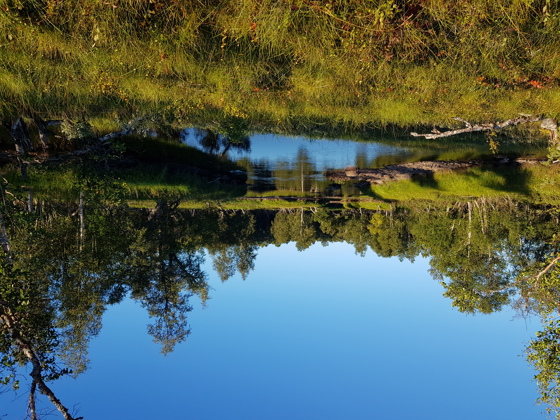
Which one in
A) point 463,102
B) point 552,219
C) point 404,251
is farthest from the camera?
point 404,251

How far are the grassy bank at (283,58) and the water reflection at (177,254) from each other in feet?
13.6

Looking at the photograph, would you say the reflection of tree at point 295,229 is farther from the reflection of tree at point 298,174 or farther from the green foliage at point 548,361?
the green foliage at point 548,361

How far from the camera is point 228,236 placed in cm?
A: 2286

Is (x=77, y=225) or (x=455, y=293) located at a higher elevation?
(x=77, y=225)

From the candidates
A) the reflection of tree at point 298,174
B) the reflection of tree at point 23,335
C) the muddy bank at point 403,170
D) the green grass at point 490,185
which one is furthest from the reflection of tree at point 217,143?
the reflection of tree at point 23,335

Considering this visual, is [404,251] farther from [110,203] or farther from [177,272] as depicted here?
[110,203]

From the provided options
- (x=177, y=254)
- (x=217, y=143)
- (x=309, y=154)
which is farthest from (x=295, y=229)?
(x=177, y=254)

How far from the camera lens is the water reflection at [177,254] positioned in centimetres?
1134

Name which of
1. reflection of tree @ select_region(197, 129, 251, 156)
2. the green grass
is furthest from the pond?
the green grass

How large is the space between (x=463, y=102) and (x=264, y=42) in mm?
8115

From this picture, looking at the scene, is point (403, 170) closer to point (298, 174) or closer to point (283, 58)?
point (298, 174)

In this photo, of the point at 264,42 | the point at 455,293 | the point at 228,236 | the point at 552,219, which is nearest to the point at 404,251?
the point at 552,219

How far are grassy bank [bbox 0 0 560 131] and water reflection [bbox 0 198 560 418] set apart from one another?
13.6 feet

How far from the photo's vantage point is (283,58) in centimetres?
1087
